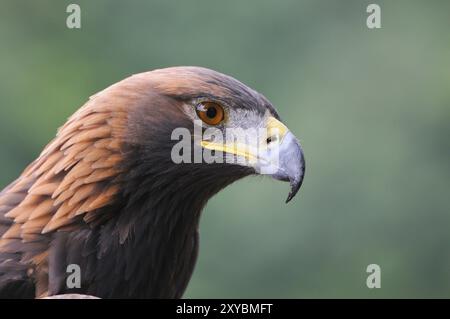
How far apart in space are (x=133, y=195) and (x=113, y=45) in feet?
20.8

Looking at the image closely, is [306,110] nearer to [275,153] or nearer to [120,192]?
[275,153]

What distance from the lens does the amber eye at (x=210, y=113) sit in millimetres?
3408

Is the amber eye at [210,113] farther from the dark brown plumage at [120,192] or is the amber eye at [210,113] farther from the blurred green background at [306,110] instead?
the blurred green background at [306,110]

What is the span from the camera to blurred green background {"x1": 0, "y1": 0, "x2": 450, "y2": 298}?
770 centimetres

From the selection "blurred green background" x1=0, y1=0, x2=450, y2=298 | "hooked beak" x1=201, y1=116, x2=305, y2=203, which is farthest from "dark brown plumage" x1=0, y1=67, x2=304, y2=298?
"blurred green background" x1=0, y1=0, x2=450, y2=298

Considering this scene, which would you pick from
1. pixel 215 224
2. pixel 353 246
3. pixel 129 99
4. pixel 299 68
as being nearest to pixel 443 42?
pixel 299 68

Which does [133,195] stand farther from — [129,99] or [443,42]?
[443,42]

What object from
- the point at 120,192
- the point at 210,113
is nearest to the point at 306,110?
the point at 210,113

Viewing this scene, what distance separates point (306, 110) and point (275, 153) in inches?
183

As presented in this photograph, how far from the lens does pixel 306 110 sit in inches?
315

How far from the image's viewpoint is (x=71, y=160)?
3270 millimetres

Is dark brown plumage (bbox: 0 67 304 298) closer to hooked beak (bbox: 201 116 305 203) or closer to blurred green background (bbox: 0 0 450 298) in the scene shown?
hooked beak (bbox: 201 116 305 203)

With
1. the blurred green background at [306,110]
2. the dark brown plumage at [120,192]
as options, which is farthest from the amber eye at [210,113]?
the blurred green background at [306,110]

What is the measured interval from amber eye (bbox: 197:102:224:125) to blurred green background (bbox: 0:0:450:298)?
3866 millimetres
